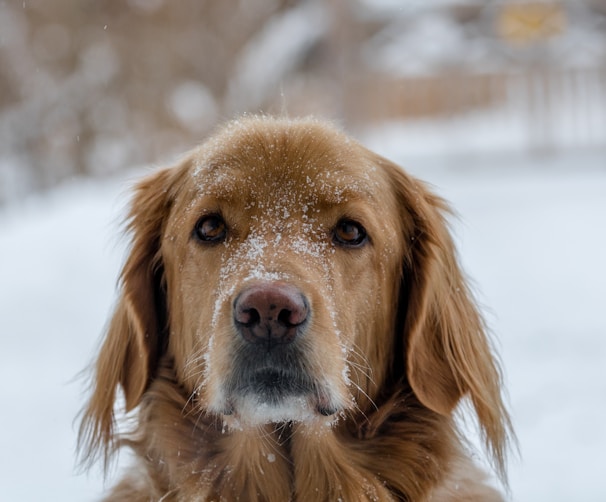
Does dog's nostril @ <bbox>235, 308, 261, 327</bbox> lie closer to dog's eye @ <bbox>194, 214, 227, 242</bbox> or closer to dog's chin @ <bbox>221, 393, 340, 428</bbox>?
dog's chin @ <bbox>221, 393, 340, 428</bbox>

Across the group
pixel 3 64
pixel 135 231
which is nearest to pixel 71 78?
pixel 3 64

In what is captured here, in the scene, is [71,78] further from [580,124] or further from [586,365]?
[586,365]

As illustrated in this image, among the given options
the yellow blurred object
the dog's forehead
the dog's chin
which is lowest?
the dog's chin

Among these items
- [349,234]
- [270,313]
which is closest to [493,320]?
[349,234]

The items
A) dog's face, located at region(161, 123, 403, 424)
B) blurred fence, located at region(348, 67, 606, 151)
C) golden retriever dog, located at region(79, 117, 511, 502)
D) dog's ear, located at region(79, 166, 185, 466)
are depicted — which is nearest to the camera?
dog's face, located at region(161, 123, 403, 424)

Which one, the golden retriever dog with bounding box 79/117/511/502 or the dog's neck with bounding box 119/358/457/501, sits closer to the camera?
the golden retriever dog with bounding box 79/117/511/502

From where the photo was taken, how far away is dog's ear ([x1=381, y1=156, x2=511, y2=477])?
3.47m

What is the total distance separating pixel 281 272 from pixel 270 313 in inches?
8.2

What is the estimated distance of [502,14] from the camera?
56.3ft

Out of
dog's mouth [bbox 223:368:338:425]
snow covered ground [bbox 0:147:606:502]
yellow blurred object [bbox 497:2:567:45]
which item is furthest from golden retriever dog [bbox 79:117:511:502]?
yellow blurred object [bbox 497:2:567:45]

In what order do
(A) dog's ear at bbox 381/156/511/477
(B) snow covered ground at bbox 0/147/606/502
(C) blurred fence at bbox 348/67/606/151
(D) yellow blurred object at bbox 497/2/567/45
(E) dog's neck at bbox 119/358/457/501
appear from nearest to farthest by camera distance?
(E) dog's neck at bbox 119/358/457/501 → (A) dog's ear at bbox 381/156/511/477 → (B) snow covered ground at bbox 0/147/606/502 → (D) yellow blurred object at bbox 497/2/567/45 → (C) blurred fence at bbox 348/67/606/151

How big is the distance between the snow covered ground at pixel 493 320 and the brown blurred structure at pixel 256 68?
3.30 m

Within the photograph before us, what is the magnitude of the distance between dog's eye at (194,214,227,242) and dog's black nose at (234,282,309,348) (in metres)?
0.57

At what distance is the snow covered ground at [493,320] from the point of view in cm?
528
